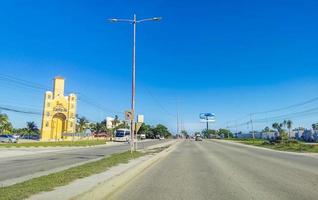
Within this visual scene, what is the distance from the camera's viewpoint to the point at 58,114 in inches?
4316

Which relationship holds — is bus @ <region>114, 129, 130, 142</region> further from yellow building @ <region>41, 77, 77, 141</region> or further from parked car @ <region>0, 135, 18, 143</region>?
parked car @ <region>0, 135, 18, 143</region>

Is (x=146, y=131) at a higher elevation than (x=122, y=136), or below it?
higher

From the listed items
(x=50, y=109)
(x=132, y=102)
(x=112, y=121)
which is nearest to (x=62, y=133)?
(x=50, y=109)

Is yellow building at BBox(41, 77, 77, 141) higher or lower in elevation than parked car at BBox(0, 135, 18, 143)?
higher

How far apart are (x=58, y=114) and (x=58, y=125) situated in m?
3.41

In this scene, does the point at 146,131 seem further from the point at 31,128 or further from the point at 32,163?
the point at 32,163

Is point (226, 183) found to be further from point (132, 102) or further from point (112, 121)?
point (112, 121)

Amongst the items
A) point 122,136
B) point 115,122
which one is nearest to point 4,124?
point 122,136

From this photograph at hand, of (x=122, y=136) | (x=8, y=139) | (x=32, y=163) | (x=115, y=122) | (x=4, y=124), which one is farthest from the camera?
(x=115, y=122)

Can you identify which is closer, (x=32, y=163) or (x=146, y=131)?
(x=32, y=163)

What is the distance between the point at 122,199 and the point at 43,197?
6.48 ft

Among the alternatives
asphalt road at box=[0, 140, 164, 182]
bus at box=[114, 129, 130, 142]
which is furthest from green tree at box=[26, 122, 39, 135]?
asphalt road at box=[0, 140, 164, 182]

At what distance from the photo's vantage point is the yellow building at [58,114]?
Result: 106500 millimetres

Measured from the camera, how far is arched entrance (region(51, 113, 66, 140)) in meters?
109
